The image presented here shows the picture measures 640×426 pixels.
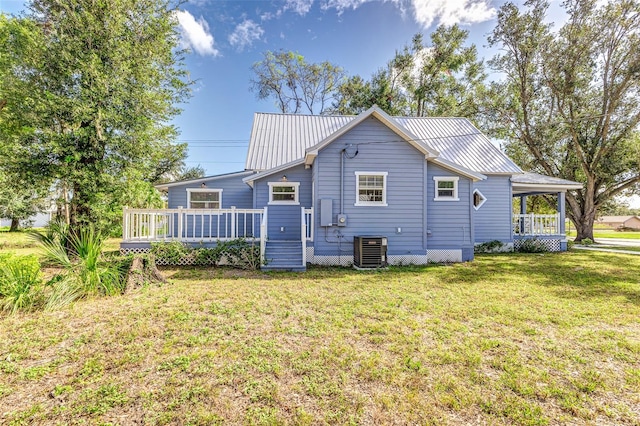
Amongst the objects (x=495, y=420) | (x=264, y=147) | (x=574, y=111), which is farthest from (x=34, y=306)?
(x=574, y=111)

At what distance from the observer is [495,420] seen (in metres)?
2.23

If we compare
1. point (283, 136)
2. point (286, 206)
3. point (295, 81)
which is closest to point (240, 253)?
point (286, 206)

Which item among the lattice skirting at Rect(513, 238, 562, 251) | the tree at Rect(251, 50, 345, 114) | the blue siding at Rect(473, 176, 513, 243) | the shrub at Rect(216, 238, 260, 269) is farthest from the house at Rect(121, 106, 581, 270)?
the tree at Rect(251, 50, 345, 114)

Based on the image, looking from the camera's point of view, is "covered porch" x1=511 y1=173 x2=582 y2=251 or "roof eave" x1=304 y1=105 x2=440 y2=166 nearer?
"roof eave" x1=304 y1=105 x2=440 y2=166

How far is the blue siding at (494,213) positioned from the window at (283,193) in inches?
339

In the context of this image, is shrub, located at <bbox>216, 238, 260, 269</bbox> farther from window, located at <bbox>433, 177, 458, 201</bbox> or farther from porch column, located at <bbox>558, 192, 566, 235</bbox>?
porch column, located at <bbox>558, 192, 566, 235</bbox>

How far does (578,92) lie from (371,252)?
63.1 feet

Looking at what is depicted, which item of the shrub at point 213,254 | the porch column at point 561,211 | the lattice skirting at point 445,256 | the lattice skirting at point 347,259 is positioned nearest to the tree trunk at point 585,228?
the porch column at point 561,211

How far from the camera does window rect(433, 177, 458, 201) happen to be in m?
9.91

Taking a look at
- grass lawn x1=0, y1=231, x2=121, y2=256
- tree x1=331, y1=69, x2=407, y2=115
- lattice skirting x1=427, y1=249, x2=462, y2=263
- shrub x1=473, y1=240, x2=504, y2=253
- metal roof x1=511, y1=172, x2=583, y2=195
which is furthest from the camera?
tree x1=331, y1=69, x2=407, y2=115

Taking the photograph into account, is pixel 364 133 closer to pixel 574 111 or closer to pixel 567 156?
pixel 574 111

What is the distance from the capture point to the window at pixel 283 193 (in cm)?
1064

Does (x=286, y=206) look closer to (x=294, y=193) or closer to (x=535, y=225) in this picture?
(x=294, y=193)

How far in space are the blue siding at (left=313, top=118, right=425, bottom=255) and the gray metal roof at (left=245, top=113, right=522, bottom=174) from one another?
3662 millimetres
